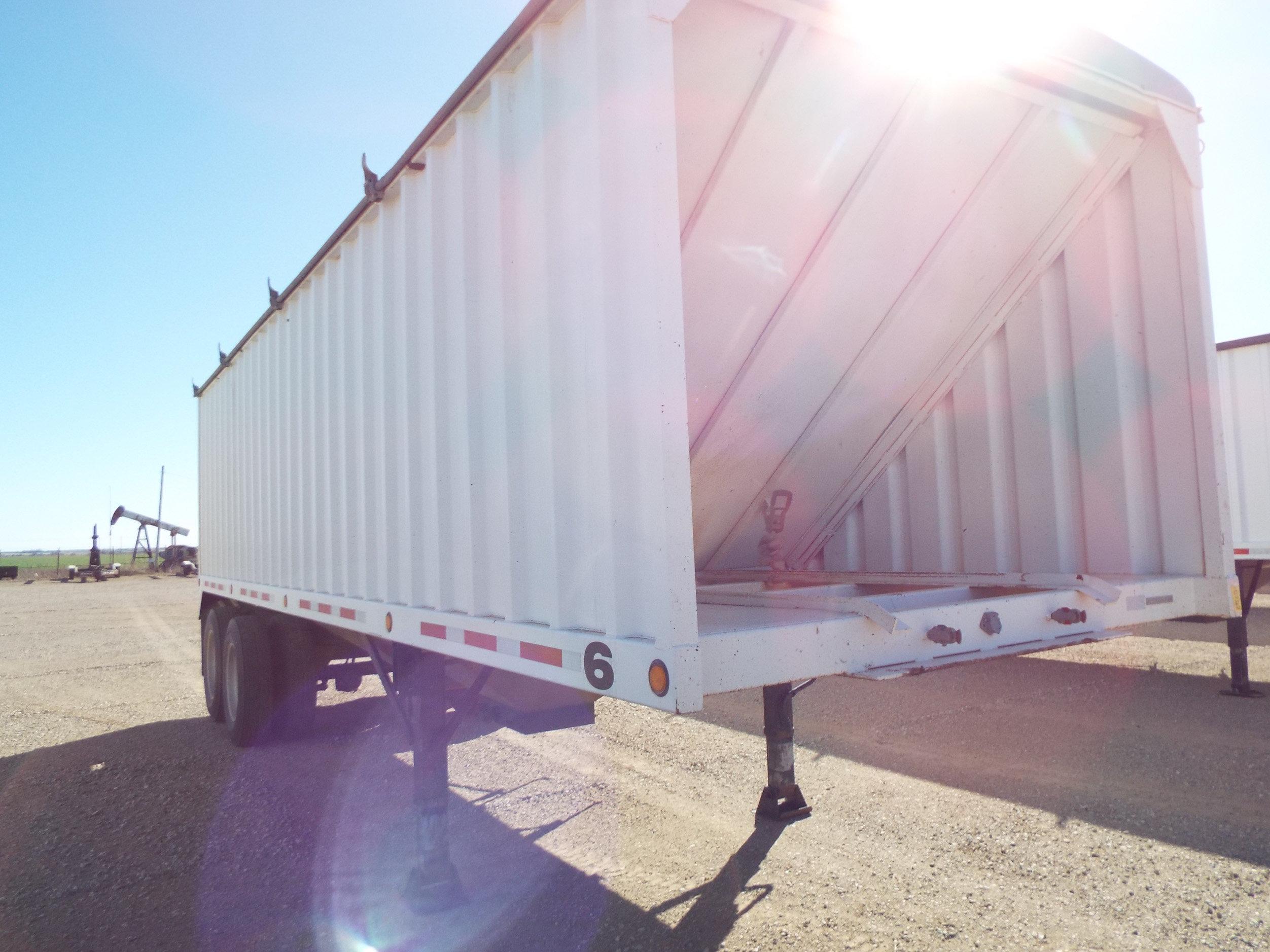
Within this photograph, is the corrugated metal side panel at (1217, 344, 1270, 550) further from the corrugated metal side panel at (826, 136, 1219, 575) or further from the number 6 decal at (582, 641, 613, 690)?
the number 6 decal at (582, 641, 613, 690)

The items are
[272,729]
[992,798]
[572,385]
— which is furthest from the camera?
[272,729]

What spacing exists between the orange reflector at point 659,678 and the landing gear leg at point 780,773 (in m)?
2.10

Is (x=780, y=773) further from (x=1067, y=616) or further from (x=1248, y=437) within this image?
(x=1248, y=437)

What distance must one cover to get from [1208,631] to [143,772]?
10.8 metres

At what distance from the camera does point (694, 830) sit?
4090mm

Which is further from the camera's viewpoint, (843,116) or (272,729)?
(272,729)

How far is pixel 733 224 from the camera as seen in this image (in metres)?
3.25

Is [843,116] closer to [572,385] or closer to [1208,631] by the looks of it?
[572,385]

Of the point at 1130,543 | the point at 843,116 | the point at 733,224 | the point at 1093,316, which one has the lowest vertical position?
the point at 1130,543

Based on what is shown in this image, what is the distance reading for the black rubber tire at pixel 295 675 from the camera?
5883 millimetres

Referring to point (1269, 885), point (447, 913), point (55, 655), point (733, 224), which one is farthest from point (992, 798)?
point (55, 655)

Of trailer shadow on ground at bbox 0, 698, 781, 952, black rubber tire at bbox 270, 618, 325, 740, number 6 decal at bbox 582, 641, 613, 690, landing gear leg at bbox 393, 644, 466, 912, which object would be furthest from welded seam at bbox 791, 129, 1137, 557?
black rubber tire at bbox 270, 618, 325, 740

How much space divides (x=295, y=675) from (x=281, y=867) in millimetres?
2210

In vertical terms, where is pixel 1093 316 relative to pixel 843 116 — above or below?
below
